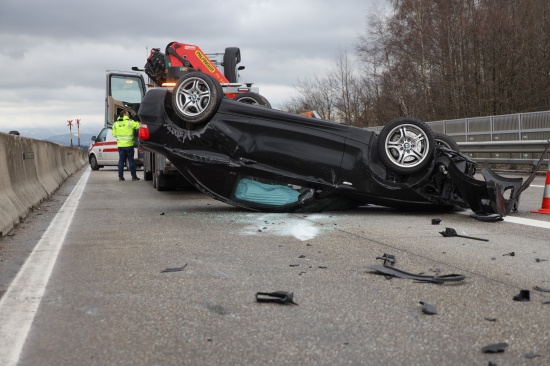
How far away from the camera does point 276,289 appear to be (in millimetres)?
4355

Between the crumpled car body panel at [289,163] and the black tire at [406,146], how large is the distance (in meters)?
0.13

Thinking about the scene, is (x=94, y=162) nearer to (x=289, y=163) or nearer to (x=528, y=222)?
(x=289, y=163)

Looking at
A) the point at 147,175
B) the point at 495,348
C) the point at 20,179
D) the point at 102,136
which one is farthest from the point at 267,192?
the point at 102,136

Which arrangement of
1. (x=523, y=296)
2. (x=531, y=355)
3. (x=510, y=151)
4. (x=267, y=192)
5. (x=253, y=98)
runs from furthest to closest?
(x=510, y=151), (x=253, y=98), (x=267, y=192), (x=523, y=296), (x=531, y=355)

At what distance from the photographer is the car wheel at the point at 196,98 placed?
842 centimetres

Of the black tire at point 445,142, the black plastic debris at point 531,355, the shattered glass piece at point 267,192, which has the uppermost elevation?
the black tire at point 445,142

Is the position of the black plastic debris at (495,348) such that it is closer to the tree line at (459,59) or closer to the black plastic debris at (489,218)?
the black plastic debris at (489,218)

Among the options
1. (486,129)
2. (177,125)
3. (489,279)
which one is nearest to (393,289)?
(489,279)

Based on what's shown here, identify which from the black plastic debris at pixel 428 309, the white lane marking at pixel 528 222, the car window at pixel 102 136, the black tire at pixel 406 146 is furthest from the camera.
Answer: the car window at pixel 102 136

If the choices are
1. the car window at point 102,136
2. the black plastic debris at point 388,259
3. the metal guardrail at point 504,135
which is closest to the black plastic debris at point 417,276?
the black plastic debris at point 388,259

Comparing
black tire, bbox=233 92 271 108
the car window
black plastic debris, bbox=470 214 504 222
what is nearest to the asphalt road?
black plastic debris, bbox=470 214 504 222

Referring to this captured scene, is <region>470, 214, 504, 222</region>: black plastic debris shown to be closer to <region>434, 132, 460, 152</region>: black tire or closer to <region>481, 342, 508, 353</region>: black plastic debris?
<region>434, 132, 460, 152</region>: black tire

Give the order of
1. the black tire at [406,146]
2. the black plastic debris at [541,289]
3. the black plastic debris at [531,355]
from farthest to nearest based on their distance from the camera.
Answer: the black tire at [406,146]
the black plastic debris at [541,289]
the black plastic debris at [531,355]

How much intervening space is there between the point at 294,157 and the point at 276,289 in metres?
4.08
